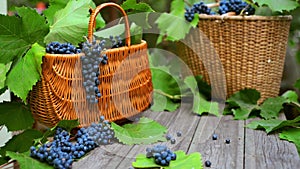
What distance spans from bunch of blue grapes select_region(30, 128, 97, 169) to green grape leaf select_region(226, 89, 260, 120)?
0.61 m

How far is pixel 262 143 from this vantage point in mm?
1274

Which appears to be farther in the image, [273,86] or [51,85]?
[273,86]

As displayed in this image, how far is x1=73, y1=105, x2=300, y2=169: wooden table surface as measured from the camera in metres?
1.11

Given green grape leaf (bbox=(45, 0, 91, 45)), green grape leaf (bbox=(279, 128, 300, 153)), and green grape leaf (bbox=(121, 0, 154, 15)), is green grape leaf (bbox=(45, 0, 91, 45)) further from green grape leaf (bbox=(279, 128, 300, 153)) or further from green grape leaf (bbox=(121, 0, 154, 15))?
green grape leaf (bbox=(279, 128, 300, 153))

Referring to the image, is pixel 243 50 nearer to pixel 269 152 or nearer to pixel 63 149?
pixel 269 152

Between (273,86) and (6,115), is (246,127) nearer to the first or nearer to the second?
(273,86)

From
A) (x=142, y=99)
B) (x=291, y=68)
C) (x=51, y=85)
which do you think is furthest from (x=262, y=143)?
(x=291, y=68)

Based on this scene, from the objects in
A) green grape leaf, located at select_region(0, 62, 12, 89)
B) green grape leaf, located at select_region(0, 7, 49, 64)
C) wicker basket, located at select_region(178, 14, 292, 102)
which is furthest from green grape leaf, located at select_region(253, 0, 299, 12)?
green grape leaf, located at select_region(0, 62, 12, 89)

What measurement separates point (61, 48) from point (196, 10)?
679 millimetres

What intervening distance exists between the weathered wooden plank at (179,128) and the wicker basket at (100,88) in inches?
5.1

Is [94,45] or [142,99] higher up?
[94,45]

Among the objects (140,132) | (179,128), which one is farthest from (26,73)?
(179,128)

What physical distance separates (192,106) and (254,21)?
40 cm

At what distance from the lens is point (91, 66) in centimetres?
122
